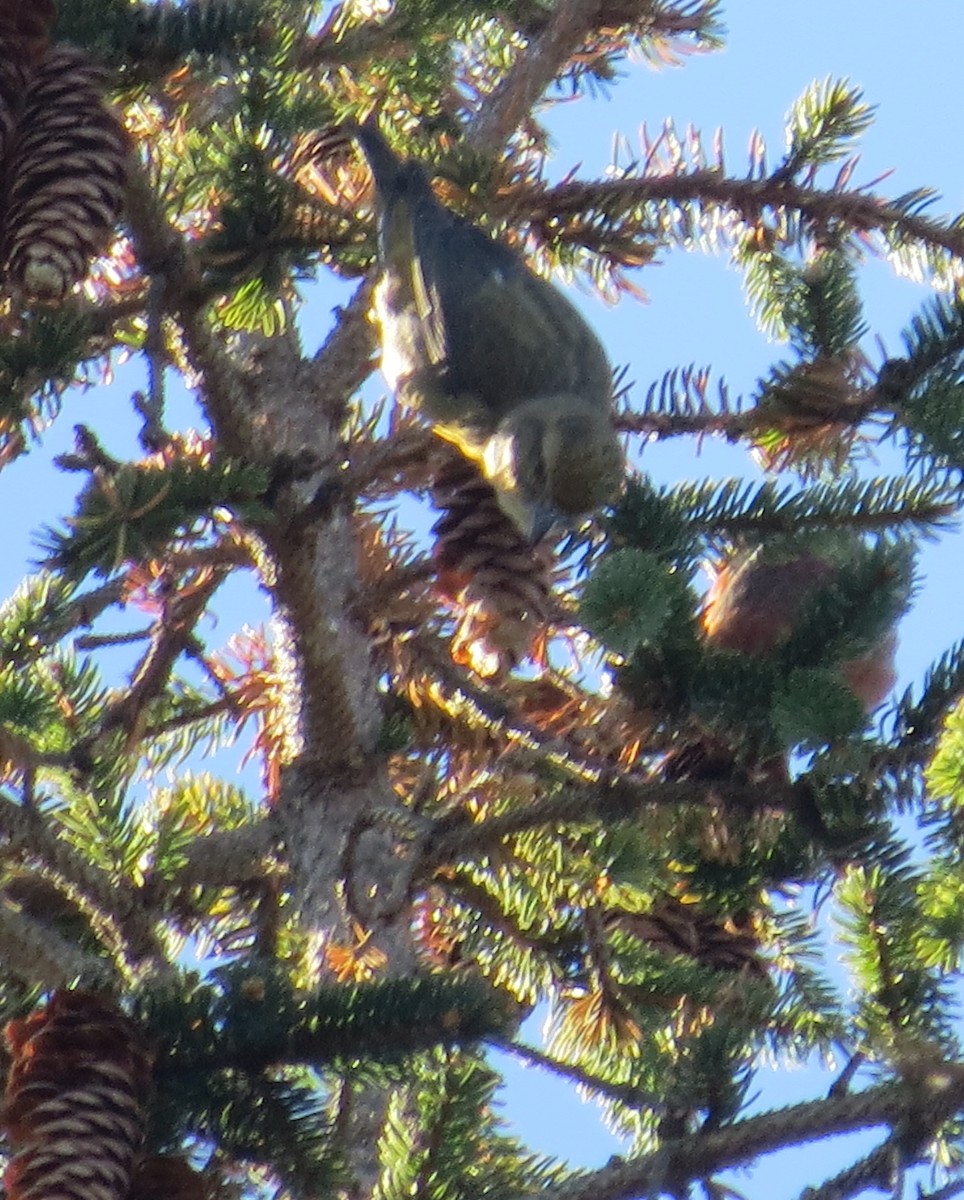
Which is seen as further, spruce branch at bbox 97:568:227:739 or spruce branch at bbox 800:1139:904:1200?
spruce branch at bbox 97:568:227:739

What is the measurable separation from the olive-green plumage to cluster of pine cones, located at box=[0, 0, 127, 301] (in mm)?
535

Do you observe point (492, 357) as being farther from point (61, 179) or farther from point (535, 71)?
point (61, 179)

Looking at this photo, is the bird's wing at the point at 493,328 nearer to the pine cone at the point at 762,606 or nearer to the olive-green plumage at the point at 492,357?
the olive-green plumage at the point at 492,357

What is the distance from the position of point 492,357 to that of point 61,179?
5.71 feet

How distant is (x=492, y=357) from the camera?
3.88 m

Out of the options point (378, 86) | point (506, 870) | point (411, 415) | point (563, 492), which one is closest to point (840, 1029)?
point (506, 870)

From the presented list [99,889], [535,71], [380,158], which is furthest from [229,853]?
[535,71]

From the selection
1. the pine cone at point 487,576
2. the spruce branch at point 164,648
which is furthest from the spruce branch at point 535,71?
the spruce branch at point 164,648

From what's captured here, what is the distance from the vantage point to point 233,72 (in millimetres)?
2518

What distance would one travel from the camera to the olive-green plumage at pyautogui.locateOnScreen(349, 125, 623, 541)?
9.95 feet

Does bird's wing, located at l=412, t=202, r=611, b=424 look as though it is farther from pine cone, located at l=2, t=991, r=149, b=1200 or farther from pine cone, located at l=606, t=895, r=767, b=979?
pine cone, located at l=2, t=991, r=149, b=1200

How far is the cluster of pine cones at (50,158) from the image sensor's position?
7.22ft

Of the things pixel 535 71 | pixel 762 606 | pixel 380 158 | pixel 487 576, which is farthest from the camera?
pixel 535 71

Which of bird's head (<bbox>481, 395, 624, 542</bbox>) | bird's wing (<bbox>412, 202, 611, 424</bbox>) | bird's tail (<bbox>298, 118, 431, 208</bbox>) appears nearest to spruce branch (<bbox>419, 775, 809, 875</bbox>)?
bird's head (<bbox>481, 395, 624, 542</bbox>)
